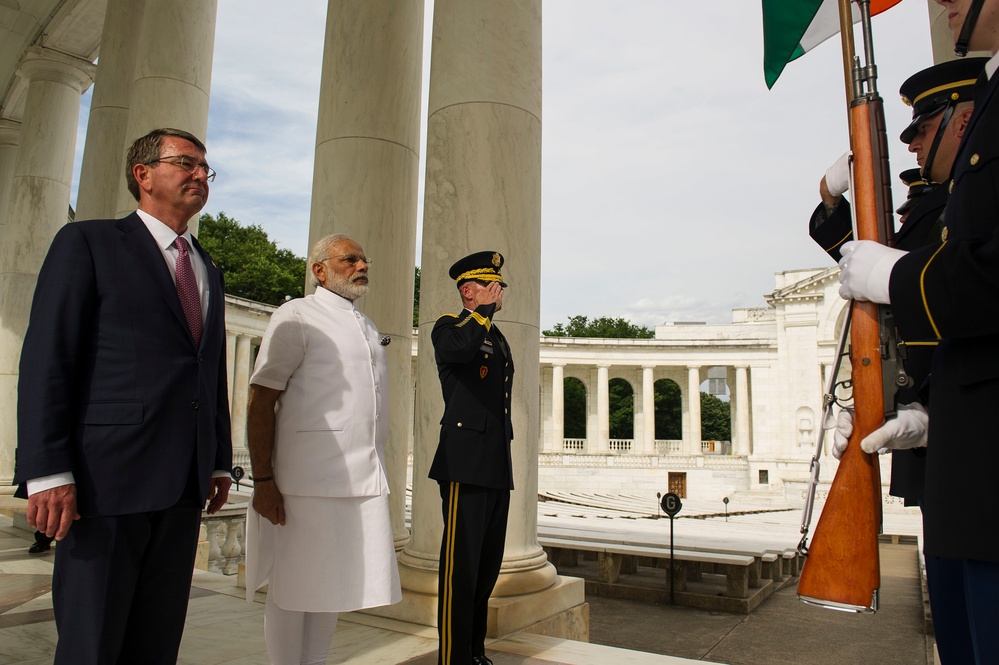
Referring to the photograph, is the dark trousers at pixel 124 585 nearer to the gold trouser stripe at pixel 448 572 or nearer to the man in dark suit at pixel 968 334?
the gold trouser stripe at pixel 448 572

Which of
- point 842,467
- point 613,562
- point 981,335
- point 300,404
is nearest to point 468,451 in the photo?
point 300,404

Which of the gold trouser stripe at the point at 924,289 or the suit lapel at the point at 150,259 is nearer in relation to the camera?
the gold trouser stripe at the point at 924,289

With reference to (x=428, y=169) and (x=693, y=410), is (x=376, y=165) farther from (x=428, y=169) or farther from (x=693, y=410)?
(x=693, y=410)

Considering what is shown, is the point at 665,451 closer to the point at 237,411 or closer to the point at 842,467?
the point at 237,411

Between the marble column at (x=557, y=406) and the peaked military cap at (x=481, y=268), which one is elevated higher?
the marble column at (x=557, y=406)

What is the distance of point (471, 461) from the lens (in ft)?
31.6

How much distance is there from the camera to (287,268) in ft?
418

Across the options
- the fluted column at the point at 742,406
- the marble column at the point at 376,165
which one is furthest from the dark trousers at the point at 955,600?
the fluted column at the point at 742,406

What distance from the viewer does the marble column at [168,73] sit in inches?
784

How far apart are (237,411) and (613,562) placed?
222 ft

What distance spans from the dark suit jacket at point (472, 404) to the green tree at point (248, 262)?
11314cm

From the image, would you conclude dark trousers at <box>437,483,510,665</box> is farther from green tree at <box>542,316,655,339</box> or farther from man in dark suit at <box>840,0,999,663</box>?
green tree at <box>542,316,655,339</box>

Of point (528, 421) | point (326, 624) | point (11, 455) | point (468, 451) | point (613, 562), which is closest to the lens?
point (326, 624)

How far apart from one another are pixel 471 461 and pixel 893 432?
5538 millimetres
